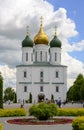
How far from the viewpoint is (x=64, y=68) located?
78.4 metres

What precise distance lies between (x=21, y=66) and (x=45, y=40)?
24.4ft

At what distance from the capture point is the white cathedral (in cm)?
7681

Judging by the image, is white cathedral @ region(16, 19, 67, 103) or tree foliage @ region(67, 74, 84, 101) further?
tree foliage @ region(67, 74, 84, 101)

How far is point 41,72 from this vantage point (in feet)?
257

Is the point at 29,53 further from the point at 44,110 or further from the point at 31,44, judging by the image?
the point at 44,110

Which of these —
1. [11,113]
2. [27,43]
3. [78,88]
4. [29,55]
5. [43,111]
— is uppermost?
[27,43]

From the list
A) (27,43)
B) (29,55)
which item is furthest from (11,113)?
(27,43)

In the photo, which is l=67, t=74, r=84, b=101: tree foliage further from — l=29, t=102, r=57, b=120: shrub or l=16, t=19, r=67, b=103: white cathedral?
l=29, t=102, r=57, b=120: shrub

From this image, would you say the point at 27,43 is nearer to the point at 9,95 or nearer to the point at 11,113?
the point at 9,95

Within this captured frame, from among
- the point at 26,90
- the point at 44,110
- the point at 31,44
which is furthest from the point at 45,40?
the point at 44,110

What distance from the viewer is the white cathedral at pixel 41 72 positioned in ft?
252

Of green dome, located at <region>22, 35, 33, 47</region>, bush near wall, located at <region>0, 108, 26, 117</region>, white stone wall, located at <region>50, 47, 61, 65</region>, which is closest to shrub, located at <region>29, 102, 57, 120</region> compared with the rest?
bush near wall, located at <region>0, 108, 26, 117</region>

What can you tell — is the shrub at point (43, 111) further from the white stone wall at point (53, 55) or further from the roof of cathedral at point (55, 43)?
the roof of cathedral at point (55, 43)

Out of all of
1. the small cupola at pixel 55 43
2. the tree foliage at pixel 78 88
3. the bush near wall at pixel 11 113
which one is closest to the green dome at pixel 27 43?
the small cupola at pixel 55 43
